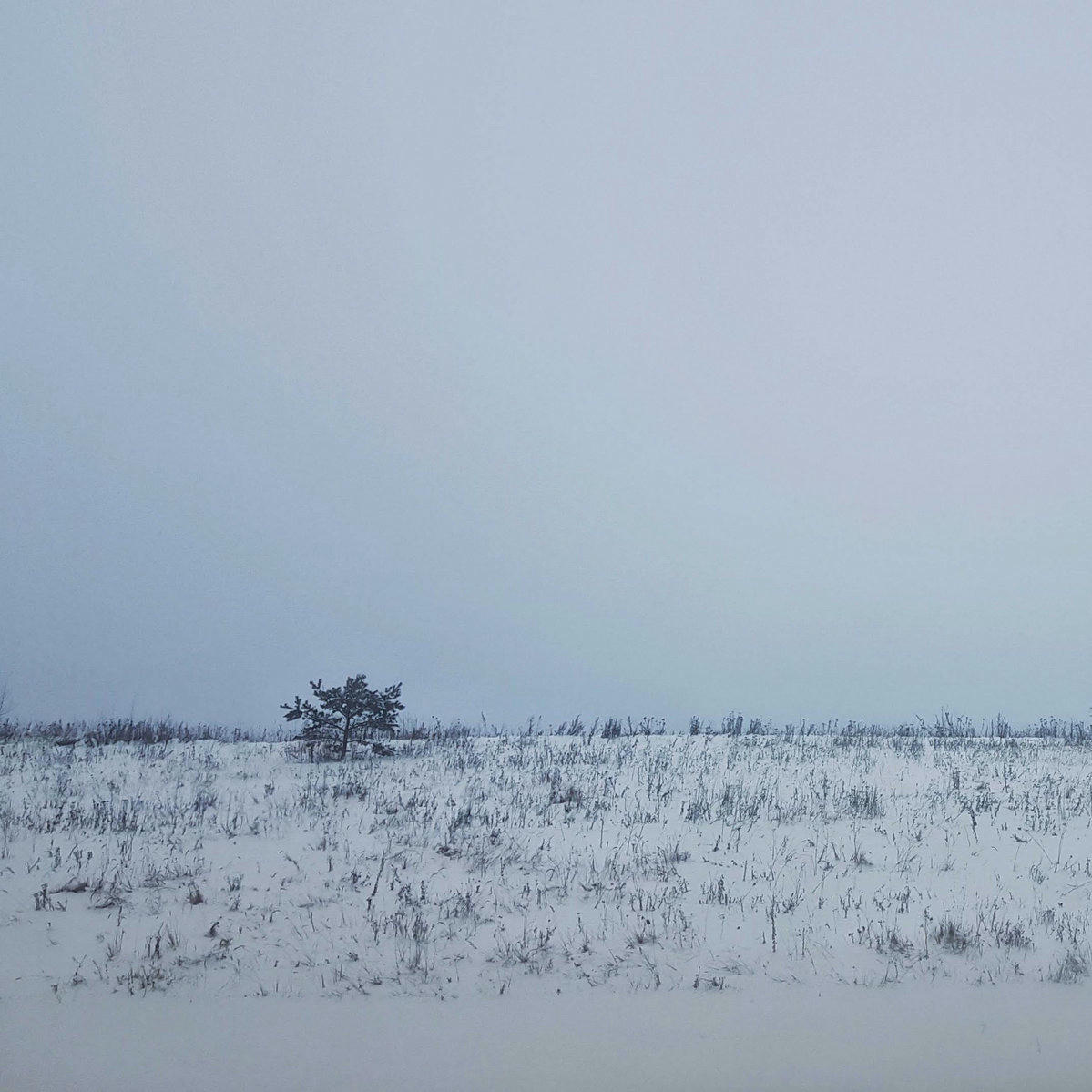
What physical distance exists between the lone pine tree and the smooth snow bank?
934cm

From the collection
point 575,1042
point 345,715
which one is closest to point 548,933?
point 575,1042

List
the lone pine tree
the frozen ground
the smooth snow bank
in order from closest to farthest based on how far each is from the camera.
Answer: the smooth snow bank < the frozen ground < the lone pine tree

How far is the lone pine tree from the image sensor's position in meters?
15.2

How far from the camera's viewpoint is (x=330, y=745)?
15398 mm

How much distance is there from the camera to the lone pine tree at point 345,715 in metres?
15.2

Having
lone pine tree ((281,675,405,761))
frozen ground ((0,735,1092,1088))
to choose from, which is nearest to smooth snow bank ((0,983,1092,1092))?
frozen ground ((0,735,1092,1088))

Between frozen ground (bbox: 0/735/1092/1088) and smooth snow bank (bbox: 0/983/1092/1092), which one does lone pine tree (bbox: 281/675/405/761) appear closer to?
frozen ground (bbox: 0/735/1092/1088)

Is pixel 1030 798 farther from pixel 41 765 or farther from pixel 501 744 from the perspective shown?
pixel 41 765

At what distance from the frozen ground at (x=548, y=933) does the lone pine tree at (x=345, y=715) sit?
118 inches

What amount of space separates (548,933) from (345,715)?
9274mm

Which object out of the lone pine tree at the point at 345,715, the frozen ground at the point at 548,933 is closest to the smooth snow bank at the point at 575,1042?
the frozen ground at the point at 548,933

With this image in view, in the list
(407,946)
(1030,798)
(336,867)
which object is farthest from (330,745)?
(1030,798)

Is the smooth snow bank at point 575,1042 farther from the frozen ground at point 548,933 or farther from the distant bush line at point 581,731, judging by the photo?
the distant bush line at point 581,731

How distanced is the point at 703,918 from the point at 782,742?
34.5 feet
